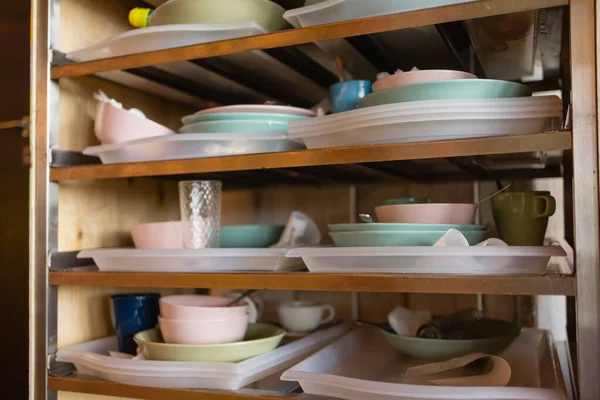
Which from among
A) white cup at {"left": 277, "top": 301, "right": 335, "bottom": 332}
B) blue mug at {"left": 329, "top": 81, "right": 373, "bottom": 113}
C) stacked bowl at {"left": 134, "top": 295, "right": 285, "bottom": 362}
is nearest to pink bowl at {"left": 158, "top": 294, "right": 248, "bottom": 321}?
stacked bowl at {"left": 134, "top": 295, "right": 285, "bottom": 362}

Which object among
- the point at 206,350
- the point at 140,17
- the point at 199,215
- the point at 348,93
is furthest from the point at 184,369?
the point at 140,17

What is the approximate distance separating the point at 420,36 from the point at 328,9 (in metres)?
0.22

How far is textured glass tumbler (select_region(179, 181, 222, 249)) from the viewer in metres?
1.17

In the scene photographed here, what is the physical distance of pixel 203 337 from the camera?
1104 millimetres

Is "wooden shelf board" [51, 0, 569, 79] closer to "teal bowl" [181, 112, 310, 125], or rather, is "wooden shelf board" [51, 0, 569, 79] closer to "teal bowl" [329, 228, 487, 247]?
"teal bowl" [181, 112, 310, 125]

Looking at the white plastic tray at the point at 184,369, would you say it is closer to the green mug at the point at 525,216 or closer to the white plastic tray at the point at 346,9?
the green mug at the point at 525,216

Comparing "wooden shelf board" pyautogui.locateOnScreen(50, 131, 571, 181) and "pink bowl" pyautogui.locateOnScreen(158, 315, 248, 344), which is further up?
"wooden shelf board" pyautogui.locateOnScreen(50, 131, 571, 181)

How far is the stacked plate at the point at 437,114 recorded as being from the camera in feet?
2.84

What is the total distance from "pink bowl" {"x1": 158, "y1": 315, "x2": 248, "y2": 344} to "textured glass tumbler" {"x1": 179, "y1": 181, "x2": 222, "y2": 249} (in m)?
0.15

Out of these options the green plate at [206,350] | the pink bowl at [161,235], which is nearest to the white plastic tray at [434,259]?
the green plate at [206,350]

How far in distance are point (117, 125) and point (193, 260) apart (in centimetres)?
33

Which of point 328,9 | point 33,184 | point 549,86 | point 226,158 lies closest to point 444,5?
point 328,9

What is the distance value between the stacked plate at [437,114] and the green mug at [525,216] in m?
0.13

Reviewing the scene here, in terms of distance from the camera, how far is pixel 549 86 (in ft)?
4.41
